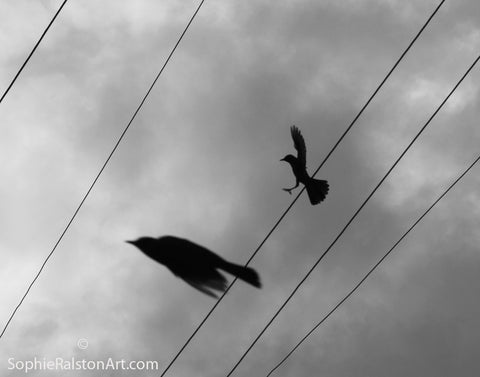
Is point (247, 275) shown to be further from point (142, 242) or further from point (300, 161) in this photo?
point (300, 161)

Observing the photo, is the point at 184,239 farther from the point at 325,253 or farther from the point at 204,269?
the point at 325,253

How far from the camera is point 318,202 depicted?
11641 mm

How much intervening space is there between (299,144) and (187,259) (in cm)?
690

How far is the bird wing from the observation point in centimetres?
1128

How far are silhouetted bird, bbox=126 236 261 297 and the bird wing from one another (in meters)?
6.78

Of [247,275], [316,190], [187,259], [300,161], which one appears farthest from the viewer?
[316,190]

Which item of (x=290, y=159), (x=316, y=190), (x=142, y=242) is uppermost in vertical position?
(x=290, y=159)

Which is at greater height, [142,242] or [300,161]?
[300,161]

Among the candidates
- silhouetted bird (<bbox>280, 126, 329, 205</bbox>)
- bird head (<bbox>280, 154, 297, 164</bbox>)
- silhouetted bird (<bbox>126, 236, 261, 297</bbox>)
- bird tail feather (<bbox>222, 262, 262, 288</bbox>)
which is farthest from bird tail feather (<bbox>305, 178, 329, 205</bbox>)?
bird tail feather (<bbox>222, 262, 262, 288</bbox>)

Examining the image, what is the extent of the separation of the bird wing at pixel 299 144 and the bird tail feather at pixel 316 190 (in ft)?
1.37

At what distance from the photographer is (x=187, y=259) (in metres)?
4.72

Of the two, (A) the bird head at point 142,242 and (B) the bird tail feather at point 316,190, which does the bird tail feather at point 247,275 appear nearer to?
(A) the bird head at point 142,242

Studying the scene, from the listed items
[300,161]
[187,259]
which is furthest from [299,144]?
[187,259]

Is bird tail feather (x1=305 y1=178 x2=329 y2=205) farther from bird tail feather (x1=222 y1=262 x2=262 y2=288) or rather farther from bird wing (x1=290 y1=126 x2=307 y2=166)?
bird tail feather (x1=222 y1=262 x2=262 y2=288)
